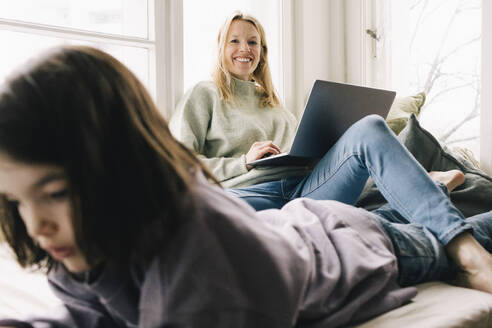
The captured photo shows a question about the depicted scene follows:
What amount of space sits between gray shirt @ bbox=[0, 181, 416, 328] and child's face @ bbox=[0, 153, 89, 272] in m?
0.08

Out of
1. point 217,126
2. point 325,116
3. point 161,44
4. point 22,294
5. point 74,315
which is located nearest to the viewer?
point 74,315

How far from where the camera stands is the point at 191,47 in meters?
2.16

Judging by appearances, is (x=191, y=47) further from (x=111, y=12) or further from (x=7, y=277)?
(x=7, y=277)

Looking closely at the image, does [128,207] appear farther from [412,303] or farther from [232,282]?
[412,303]

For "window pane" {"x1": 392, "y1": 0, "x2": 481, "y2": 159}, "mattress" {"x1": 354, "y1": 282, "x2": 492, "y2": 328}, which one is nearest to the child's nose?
"mattress" {"x1": 354, "y1": 282, "x2": 492, "y2": 328}

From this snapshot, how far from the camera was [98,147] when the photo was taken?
1.69ft

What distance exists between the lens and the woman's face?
1.97 m

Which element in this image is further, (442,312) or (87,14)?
(87,14)

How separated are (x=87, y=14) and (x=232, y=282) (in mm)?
1553

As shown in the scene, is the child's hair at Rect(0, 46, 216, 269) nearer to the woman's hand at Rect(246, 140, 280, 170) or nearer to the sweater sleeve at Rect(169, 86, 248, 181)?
the woman's hand at Rect(246, 140, 280, 170)

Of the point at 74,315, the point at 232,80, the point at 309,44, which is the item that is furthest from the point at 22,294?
the point at 309,44

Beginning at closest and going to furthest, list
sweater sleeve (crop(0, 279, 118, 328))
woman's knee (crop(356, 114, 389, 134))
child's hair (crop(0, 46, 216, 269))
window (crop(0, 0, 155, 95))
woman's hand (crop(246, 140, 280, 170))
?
child's hair (crop(0, 46, 216, 269)) → sweater sleeve (crop(0, 279, 118, 328)) → woman's knee (crop(356, 114, 389, 134)) → woman's hand (crop(246, 140, 280, 170)) → window (crop(0, 0, 155, 95))

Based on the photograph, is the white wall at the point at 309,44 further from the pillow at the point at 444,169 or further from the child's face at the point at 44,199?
the child's face at the point at 44,199

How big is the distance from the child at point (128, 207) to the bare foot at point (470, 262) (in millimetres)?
468
